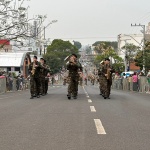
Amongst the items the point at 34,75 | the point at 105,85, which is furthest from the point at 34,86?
the point at 105,85

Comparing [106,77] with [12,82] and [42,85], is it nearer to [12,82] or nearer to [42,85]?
[42,85]

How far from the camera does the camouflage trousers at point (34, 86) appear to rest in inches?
771

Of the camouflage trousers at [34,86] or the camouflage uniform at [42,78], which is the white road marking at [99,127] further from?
the camouflage uniform at [42,78]

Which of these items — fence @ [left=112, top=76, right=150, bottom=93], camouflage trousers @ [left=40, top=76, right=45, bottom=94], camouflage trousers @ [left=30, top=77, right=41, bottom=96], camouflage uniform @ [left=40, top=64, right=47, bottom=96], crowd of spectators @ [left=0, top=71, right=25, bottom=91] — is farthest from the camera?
crowd of spectators @ [left=0, top=71, right=25, bottom=91]

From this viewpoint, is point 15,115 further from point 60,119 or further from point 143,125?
point 143,125

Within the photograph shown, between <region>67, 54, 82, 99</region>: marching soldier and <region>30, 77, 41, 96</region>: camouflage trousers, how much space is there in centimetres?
219

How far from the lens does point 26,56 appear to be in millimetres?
81688

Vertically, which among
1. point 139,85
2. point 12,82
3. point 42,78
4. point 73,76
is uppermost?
point 73,76

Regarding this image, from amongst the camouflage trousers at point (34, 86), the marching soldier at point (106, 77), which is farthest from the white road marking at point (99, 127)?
the camouflage trousers at point (34, 86)

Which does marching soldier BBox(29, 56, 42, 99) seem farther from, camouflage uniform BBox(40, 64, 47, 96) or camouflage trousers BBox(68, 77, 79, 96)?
camouflage trousers BBox(68, 77, 79, 96)

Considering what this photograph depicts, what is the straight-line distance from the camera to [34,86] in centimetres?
1967

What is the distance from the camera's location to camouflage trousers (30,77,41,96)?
64.2 ft

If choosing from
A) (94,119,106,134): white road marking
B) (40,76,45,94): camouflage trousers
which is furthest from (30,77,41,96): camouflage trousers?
(94,119,106,134): white road marking

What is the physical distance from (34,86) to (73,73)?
237 cm
